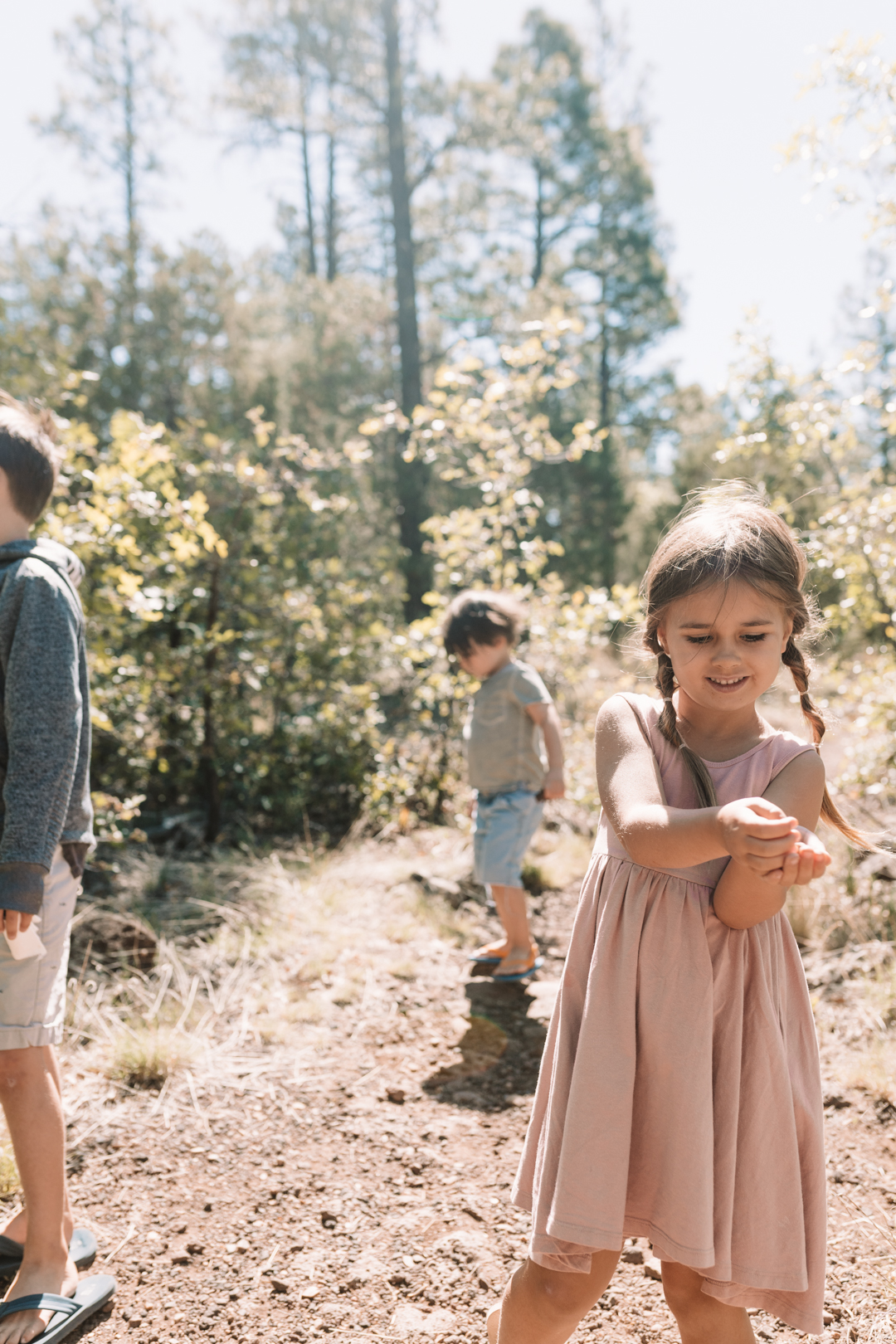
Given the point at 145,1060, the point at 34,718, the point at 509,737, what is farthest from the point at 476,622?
the point at 34,718

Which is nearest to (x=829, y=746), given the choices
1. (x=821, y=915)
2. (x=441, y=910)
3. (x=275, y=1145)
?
(x=821, y=915)

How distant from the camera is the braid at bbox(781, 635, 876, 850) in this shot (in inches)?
56.6

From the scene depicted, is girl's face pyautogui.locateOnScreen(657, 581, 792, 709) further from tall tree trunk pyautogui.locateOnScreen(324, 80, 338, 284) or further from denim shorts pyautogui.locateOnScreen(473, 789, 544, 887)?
tall tree trunk pyautogui.locateOnScreen(324, 80, 338, 284)

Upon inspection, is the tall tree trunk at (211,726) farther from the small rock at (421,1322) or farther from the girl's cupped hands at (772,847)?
the girl's cupped hands at (772,847)

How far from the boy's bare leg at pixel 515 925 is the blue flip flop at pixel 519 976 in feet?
0.09

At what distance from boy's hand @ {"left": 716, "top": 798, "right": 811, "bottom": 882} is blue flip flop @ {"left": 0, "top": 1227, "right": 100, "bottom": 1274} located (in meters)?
1.81

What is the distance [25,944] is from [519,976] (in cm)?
221

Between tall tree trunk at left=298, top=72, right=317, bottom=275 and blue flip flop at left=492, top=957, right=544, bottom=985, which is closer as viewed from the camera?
blue flip flop at left=492, top=957, right=544, bottom=985

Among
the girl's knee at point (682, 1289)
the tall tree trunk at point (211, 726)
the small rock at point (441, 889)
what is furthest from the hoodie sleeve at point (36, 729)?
the tall tree trunk at point (211, 726)

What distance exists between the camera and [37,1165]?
5.63 ft

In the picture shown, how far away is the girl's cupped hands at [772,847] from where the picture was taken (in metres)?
1.02

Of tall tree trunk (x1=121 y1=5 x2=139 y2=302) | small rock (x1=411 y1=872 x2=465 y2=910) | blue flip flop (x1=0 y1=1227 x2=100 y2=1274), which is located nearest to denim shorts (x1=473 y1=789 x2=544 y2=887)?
small rock (x1=411 y1=872 x2=465 y2=910)

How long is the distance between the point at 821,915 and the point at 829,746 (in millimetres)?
4140

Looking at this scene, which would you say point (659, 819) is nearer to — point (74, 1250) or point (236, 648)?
point (74, 1250)
